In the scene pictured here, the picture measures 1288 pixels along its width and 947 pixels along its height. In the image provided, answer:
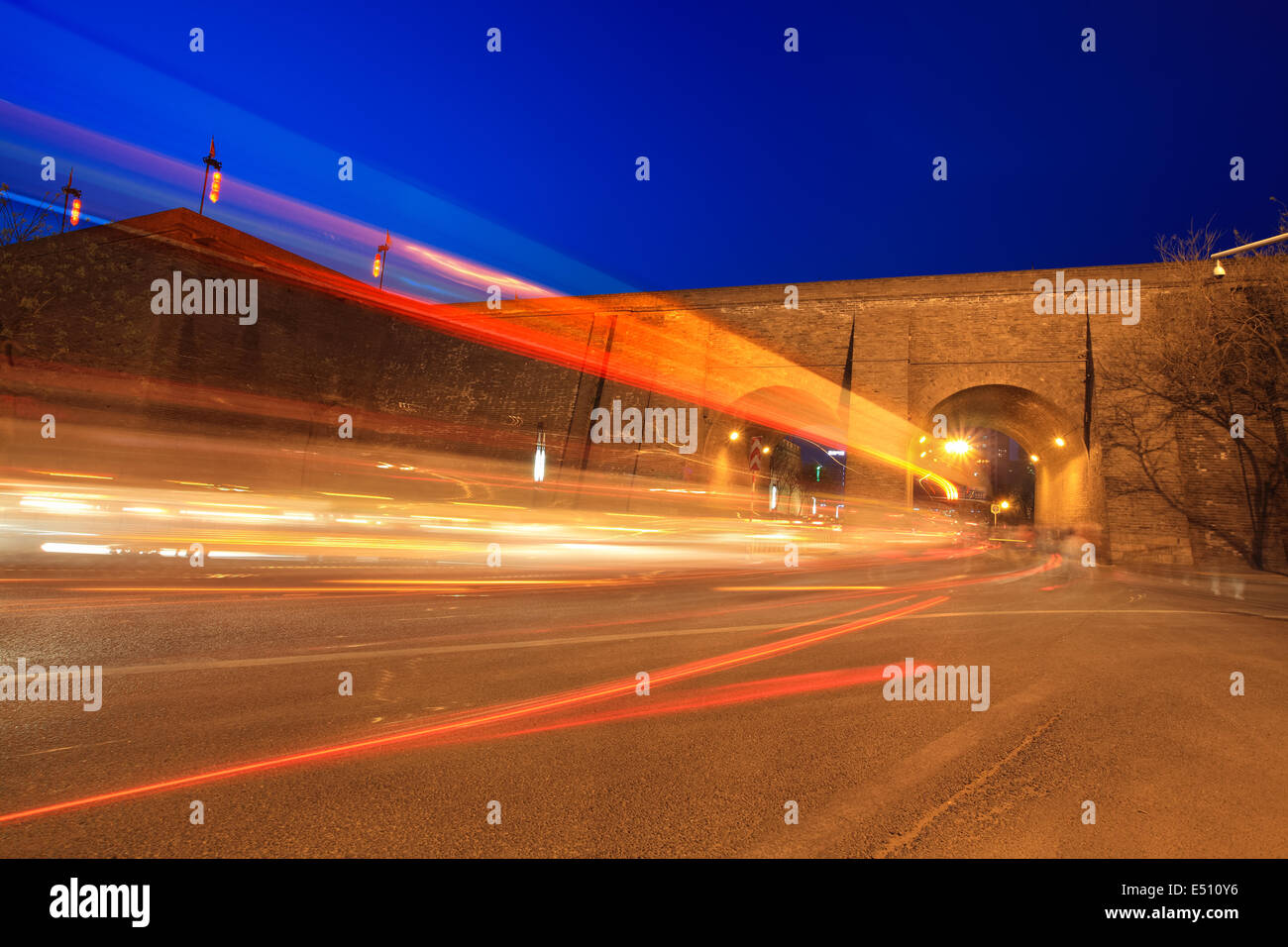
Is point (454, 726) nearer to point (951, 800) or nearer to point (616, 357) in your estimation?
point (951, 800)

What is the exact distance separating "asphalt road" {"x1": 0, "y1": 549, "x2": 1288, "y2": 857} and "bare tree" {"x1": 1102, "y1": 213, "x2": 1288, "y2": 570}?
15140 millimetres

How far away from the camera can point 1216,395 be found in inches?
736

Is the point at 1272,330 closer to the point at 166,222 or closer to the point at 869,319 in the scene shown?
the point at 869,319

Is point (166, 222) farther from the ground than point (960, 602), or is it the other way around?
point (166, 222)

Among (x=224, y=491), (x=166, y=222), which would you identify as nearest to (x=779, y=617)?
(x=224, y=491)

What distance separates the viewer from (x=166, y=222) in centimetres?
2461

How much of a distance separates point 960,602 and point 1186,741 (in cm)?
584

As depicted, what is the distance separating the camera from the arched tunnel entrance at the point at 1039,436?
808 inches

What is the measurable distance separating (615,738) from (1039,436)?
25.3 meters
